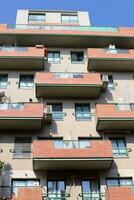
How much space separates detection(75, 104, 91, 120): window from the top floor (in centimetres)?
1087

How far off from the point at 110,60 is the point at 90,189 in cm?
1012

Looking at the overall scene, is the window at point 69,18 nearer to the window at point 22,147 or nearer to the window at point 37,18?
the window at point 37,18

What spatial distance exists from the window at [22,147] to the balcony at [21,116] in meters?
0.74

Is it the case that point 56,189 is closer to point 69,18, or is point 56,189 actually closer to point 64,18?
point 64,18

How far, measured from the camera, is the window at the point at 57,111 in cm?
2456

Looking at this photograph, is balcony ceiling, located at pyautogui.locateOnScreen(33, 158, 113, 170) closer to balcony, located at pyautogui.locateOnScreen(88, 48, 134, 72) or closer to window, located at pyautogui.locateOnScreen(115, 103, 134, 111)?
window, located at pyautogui.locateOnScreen(115, 103, 134, 111)

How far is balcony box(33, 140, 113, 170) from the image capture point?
20.7 m

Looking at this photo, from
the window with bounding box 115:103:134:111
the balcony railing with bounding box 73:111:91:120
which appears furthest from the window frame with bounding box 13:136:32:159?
the window with bounding box 115:103:134:111

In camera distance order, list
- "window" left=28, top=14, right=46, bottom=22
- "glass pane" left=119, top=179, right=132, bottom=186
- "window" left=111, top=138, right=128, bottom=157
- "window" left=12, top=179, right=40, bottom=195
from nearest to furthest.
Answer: "window" left=12, top=179, right=40, bottom=195
"glass pane" left=119, top=179, right=132, bottom=186
"window" left=111, top=138, right=128, bottom=157
"window" left=28, top=14, right=46, bottom=22

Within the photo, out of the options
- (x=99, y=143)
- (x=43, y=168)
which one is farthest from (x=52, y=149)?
(x=99, y=143)

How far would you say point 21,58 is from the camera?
88.0 feet

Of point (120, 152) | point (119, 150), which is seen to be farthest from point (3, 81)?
point (120, 152)

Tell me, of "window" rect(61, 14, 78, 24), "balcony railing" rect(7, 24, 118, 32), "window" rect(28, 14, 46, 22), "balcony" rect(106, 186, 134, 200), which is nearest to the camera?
"balcony" rect(106, 186, 134, 200)

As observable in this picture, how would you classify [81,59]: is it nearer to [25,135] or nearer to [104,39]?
[104,39]
